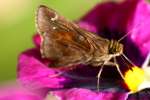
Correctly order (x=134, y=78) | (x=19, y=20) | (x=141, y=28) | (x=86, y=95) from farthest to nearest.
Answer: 1. (x=19, y=20)
2. (x=141, y=28)
3. (x=134, y=78)
4. (x=86, y=95)

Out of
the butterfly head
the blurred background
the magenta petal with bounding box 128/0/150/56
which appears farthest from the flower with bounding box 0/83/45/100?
the blurred background

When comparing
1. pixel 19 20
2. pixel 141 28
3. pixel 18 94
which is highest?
pixel 141 28

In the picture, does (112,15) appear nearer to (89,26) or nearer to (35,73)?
(89,26)

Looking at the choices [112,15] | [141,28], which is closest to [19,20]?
[112,15]

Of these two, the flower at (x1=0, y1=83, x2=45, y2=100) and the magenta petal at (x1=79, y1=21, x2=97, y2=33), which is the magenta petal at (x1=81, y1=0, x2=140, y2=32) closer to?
the magenta petal at (x1=79, y1=21, x2=97, y2=33)

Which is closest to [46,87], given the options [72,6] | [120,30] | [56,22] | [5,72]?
[56,22]
